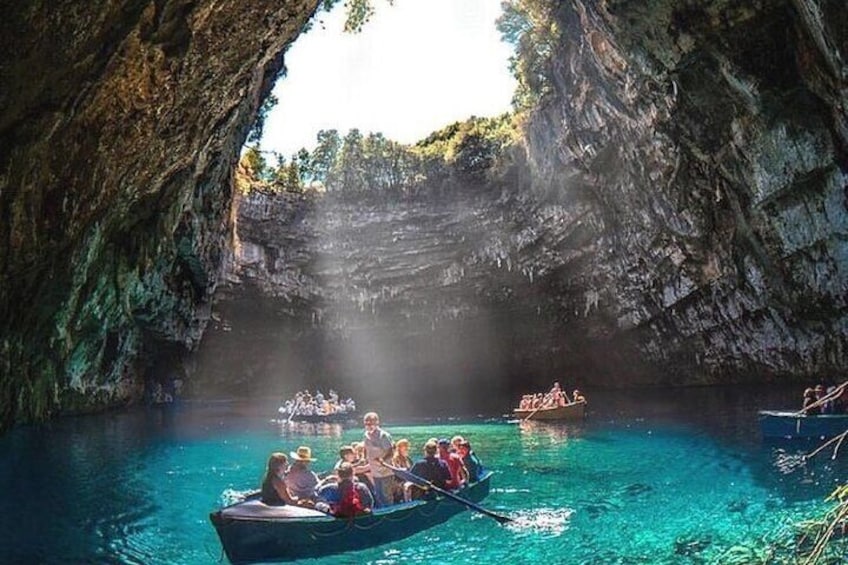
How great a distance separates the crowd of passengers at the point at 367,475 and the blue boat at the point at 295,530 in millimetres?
243

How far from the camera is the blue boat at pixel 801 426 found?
16375 mm

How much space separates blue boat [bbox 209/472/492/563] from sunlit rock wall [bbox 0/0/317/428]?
16.7 ft

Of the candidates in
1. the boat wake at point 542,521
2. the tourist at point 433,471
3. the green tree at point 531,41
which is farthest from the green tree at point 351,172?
the boat wake at point 542,521

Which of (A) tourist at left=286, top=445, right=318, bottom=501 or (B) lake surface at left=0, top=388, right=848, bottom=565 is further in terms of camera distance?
(A) tourist at left=286, top=445, right=318, bottom=501

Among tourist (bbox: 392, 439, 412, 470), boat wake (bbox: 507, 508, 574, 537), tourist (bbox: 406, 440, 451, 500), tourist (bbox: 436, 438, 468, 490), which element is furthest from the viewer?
tourist (bbox: 392, 439, 412, 470)

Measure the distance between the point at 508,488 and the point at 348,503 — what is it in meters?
4.65

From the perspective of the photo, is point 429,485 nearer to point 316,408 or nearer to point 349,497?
point 349,497

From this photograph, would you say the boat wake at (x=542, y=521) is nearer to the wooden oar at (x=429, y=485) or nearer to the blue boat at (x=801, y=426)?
the wooden oar at (x=429, y=485)

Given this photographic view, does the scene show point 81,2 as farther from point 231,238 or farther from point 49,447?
point 231,238

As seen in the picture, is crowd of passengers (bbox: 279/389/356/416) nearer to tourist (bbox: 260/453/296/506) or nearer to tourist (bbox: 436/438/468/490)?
tourist (bbox: 436/438/468/490)

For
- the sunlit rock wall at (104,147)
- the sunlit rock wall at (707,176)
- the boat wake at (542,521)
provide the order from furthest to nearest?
the sunlit rock wall at (707,176)
the boat wake at (542,521)
the sunlit rock wall at (104,147)

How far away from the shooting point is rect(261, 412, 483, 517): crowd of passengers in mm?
9711

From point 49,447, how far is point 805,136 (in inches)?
804

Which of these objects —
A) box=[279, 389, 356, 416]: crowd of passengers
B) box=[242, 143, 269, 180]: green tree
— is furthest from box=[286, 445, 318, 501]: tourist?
box=[242, 143, 269, 180]: green tree
